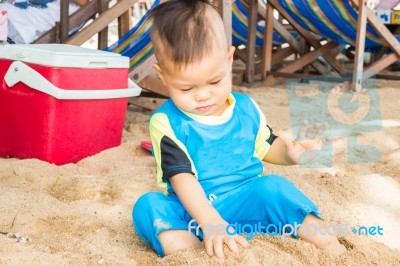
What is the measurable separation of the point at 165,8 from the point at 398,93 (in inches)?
119

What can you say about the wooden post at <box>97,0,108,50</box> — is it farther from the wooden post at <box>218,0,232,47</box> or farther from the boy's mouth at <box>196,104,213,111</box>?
the boy's mouth at <box>196,104,213,111</box>

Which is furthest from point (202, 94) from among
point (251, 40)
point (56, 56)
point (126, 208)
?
point (251, 40)

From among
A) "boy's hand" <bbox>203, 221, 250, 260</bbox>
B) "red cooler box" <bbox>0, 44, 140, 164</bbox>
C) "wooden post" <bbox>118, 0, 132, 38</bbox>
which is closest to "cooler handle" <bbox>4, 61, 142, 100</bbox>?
"red cooler box" <bbox>0, 44, 140, 164</bbox>

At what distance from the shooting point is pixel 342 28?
15.5 feet

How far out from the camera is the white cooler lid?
2.30 meters

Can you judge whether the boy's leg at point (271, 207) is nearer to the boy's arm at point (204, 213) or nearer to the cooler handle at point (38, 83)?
the boy's arm at point (204, 213)

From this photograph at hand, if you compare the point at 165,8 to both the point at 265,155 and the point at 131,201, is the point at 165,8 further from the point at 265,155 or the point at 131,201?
the point at 131,201

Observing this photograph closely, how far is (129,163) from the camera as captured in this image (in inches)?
95.2

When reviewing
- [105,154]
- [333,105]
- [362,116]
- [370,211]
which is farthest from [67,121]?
[333,105]

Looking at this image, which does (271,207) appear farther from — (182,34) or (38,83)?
(38,83)

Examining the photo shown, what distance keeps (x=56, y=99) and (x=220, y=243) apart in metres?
1.22

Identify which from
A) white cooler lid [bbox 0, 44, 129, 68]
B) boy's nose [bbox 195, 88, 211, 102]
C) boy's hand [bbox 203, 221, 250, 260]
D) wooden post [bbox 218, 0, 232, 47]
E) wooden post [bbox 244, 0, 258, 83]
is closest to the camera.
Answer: boy's hand [bbox 203, 221, 250, 260]

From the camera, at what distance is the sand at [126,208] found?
1.40 m

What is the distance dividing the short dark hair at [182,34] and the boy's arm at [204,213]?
0.28 metres
